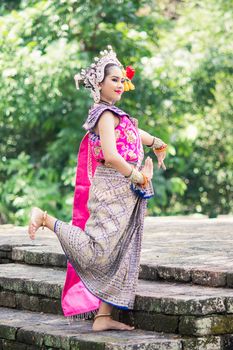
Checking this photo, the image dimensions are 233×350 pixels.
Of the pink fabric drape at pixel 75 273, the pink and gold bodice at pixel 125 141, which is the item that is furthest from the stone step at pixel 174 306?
the pink and gold bodice at pixel 125 141

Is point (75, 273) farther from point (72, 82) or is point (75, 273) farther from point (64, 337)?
point (72, 82)

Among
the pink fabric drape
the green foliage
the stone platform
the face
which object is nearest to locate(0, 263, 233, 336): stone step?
the stone platform

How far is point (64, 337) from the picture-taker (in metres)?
5.24

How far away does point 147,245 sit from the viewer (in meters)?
7.51

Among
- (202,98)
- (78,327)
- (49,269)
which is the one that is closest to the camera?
(78,327)

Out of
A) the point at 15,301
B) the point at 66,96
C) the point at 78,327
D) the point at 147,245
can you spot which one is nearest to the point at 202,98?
the point at 66,96

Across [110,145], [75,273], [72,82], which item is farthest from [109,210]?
[72,82]

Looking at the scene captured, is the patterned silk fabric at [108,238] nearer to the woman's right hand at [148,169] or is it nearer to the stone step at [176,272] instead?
the woman's right hand at [148,169]

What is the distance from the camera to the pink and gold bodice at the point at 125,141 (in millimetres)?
5301

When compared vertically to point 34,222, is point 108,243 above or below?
below

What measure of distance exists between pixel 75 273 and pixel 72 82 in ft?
23.5

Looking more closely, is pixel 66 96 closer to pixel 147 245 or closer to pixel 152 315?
pixel 147 245

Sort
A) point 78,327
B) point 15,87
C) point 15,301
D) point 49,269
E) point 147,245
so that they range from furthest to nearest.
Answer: point 15,87 → point 147,245 → point 49,269 → point 15,301 → point 78,327

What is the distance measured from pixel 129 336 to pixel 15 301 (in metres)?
1.56
